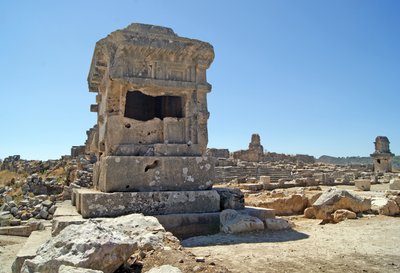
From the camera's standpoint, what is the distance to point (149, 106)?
27.6 feet

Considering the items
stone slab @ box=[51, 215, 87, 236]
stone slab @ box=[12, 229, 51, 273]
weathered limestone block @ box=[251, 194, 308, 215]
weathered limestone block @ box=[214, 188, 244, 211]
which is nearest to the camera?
stone slab @ box=[12, 229, 51, 273]

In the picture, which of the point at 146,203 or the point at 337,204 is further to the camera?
the point at 337,204

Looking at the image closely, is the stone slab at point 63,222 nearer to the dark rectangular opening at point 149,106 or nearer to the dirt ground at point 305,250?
A: the dirt ground at point 305,250

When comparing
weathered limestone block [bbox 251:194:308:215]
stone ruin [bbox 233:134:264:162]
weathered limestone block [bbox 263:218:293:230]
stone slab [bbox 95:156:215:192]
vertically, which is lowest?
weathered limestone block [bbox 251:194:308:215]

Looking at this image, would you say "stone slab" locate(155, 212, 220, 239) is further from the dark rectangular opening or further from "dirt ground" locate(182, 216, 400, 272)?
the dark rectangular opening

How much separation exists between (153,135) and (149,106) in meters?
1.94

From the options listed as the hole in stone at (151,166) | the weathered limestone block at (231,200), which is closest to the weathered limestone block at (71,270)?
the hole in stone at (151,166)

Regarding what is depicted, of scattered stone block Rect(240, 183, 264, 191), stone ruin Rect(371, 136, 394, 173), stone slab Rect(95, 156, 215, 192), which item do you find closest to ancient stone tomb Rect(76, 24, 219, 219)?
stone slab Rect(95, 156, 215, 192)

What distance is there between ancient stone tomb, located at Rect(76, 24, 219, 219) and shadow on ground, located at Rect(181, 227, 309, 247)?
905 millimetres

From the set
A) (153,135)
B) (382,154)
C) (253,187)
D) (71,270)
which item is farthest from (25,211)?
(382,154)

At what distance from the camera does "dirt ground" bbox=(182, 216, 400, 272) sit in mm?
3834

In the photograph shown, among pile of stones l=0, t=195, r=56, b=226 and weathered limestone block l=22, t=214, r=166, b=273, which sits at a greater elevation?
weathered limestone block l=22, t=214, r=166, b=273

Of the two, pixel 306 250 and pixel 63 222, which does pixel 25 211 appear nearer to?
pixel 63 222

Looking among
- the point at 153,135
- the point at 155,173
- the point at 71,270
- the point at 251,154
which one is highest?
the point at 251,154
